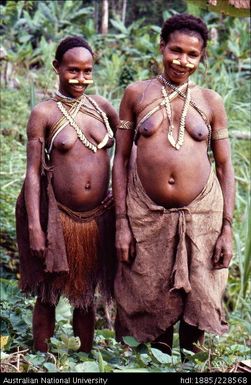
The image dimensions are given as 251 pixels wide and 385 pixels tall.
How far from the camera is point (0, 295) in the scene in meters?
4.05

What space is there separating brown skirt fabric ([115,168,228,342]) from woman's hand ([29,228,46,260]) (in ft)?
1.40

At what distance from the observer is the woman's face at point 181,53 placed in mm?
3119

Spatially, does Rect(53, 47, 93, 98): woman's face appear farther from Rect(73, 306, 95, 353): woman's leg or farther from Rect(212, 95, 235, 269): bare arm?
Rect(73, 306, 95, 353): woman's leg

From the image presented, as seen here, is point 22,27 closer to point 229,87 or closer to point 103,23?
point 103,23

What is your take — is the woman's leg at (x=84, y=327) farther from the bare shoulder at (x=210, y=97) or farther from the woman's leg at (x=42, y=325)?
the bare shoulder at (x=210, y=97)

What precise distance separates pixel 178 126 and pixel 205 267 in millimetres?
672

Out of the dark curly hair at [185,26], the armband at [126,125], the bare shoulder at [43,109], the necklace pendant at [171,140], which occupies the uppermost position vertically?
the dark curly hair at [185,26]

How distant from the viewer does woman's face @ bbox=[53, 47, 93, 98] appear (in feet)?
10.6

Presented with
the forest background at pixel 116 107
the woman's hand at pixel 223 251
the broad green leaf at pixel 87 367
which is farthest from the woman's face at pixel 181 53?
the broad green leaf at pixel 87 367

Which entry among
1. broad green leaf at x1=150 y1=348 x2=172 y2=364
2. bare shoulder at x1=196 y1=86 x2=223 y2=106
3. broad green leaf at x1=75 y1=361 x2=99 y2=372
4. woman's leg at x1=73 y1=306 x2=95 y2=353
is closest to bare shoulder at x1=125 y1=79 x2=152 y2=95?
bare shoulder at x1=196 y1=86 x2=223 y2=106

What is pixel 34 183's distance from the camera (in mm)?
3242

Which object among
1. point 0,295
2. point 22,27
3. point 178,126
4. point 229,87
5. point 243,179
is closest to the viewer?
point 178,126

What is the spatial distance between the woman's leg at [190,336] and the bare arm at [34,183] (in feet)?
2.56

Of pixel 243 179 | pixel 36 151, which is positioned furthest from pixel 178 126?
pixel 243 179
